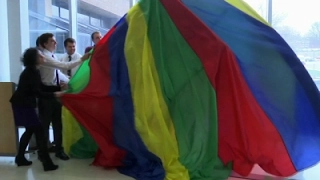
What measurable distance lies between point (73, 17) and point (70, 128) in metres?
2.96

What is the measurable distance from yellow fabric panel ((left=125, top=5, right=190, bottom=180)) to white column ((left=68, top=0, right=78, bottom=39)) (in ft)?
10.5

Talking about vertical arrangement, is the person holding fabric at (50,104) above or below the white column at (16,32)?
below

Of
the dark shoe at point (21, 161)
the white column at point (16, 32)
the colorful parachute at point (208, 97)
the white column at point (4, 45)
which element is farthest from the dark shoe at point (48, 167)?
the white column at point (16, 32)

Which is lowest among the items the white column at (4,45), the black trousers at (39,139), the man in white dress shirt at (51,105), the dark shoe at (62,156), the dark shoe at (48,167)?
the dark shoe at (48,167)

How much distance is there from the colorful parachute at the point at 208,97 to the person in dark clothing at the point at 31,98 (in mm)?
660

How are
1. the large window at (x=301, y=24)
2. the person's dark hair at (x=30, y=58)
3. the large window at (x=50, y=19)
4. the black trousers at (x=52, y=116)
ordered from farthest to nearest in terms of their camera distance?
the large window at (x=50, y=19) < the large window at (x=301, y=24) < the black trousers at (x=52, y=116) < the person's dark hair at (x=30, y=58)

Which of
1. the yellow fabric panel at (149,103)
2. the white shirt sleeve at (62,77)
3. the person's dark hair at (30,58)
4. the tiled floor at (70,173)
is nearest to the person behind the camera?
the yellow fabric panel at (149,103)

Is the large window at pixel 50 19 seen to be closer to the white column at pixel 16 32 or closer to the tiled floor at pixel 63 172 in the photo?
the white column at pixel 16 32

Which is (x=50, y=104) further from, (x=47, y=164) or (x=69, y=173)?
(x=69, y=173)

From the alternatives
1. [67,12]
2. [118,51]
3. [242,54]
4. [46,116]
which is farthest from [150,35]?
[67,12]

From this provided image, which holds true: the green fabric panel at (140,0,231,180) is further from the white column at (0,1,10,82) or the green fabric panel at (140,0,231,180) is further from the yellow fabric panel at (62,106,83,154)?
the white column at (0,1,10,82)

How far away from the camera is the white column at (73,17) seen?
584 centimetres

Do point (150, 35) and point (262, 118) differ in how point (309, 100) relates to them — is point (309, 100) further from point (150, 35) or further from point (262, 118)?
point (150, 35)

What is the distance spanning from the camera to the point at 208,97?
9.01 feet
